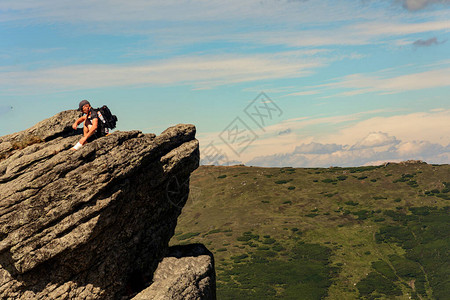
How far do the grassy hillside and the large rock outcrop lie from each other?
6168cm

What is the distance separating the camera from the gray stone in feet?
92.8

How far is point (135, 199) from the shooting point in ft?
96.6

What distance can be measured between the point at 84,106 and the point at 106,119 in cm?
218

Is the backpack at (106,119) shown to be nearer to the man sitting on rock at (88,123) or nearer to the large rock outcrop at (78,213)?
the man sitting on rock at (88,123)

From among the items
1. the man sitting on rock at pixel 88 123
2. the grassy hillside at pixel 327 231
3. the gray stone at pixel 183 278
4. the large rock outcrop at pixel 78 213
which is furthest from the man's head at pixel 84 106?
the grassy hillside at pixel 327 231

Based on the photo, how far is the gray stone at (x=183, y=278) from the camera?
28.3 m

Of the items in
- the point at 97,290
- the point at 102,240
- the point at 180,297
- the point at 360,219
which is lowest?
the point at 360,219

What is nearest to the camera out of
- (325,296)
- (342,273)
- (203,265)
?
(203,265)

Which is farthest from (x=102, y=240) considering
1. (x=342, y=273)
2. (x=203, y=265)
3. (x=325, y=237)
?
(x=325, y=237)

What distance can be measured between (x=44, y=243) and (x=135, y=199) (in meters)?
6.81

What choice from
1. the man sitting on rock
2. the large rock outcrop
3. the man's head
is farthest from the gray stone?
the man's head

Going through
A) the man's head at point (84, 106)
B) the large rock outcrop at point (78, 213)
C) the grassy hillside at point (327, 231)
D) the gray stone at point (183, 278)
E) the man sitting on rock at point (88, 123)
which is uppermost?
the man's head at point (84, 106)

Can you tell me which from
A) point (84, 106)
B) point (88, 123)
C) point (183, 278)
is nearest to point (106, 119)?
point (88, 123)

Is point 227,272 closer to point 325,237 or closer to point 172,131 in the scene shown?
point 325,237
